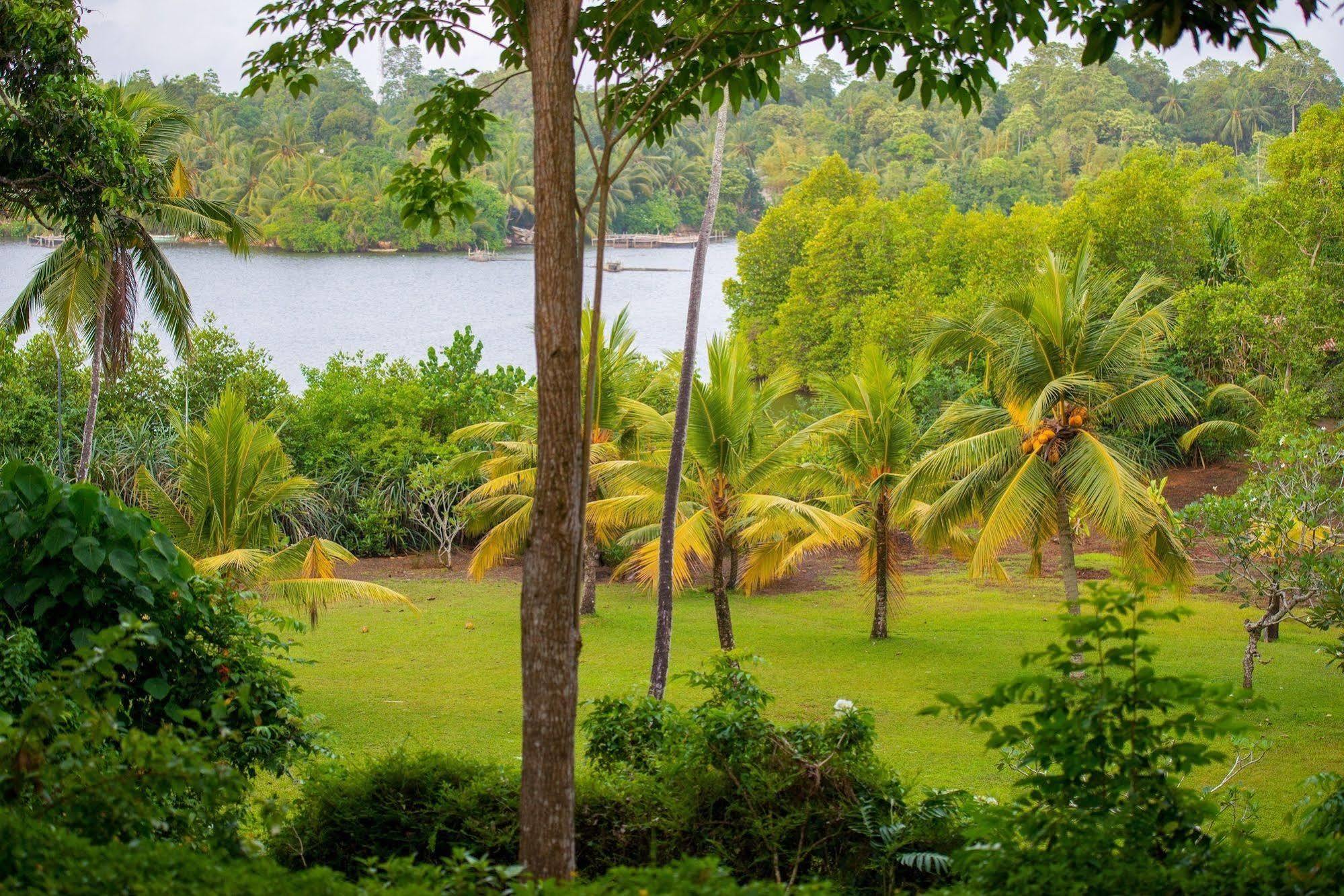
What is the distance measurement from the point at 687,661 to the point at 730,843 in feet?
33.2

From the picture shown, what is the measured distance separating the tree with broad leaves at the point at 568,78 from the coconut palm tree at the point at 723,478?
8714 millimetres

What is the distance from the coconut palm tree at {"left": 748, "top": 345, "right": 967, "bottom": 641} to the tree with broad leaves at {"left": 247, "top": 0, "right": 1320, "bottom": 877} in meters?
10.9

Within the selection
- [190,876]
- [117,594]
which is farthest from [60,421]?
[190,876]

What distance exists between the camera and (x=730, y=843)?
16.3 feet

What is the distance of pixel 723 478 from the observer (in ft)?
50.3

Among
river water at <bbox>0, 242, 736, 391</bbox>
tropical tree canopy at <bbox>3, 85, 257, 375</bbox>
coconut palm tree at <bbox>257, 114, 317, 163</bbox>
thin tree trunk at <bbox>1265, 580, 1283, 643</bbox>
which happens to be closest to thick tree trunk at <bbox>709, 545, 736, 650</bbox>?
thin tree trunk at <bbox>1265, 580, 1283, 643</bbox>

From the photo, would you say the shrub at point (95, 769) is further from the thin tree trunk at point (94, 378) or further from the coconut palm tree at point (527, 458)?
the thin tree trunk at point (94, 378)

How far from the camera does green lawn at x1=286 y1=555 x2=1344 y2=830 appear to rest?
11.3m

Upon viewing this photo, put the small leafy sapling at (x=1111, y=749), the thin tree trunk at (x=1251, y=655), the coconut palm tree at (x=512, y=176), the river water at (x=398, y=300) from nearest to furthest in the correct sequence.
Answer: the small leafy sapling at (x=1111, y=749)
the thin tree trunk at (x=1251, y=655)
the river water at (x=398, y=300)
the coconut palm tree at (x=512, y=176)

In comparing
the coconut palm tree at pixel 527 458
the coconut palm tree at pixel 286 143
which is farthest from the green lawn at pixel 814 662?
the coconut palm tree at pixel 286 143

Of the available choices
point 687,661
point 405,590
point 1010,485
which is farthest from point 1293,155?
point 405,590

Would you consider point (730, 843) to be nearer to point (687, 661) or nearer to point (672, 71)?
point (672, 71)

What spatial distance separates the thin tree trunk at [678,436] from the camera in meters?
11.8

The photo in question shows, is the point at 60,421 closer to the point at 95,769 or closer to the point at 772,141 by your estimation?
the point at 95,769
